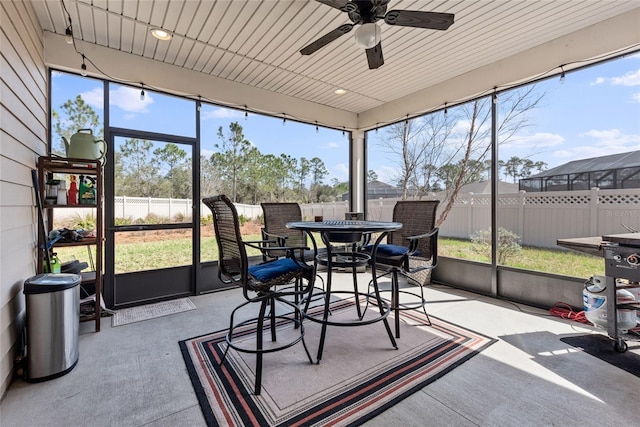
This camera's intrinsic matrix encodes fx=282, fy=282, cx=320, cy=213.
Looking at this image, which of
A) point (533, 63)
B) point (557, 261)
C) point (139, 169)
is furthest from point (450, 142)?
point (139, 169)

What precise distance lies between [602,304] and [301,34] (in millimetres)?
3618

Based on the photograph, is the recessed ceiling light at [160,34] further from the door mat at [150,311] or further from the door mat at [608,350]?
the door mat at [608,350]

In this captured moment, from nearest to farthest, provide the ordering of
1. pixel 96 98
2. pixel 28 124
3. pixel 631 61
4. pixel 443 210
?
pixel 28 124 → pixel 631 61 → pixel 96 98 → pixel 443 210

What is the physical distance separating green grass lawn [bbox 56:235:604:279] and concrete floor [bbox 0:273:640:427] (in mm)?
722

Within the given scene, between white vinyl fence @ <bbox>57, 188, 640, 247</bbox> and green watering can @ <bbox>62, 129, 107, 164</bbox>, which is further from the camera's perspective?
white vinyl fence @ <bbox>57, 188, 640, 247</bbox>

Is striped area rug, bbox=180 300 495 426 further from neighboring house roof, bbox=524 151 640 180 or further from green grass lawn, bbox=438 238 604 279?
neighboring house roof, bbox=524 151 640 180

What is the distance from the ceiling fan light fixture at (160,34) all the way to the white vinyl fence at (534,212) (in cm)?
176

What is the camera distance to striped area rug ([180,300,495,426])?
1.55 meters

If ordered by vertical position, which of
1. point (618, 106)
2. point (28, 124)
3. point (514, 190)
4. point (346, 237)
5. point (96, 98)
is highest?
point (96, 98)

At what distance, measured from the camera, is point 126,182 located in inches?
129

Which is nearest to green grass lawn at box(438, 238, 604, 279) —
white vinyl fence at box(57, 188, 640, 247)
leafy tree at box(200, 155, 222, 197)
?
white vinyl fence at box(57, 188, 640, 247)

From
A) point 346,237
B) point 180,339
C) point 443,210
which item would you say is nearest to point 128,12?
point 346,237

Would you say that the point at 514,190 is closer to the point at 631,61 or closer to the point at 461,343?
the point at 631,61

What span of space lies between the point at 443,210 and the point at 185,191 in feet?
11.8
